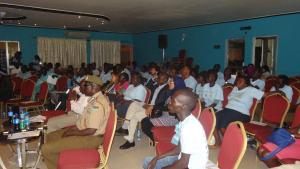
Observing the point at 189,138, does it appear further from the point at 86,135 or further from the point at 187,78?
the point at 187,78

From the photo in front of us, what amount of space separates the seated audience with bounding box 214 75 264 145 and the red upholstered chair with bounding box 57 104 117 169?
213 cm

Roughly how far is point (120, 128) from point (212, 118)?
290cm

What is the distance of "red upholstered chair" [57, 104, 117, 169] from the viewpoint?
2428 millimetres

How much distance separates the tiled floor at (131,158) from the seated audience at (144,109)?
181mm

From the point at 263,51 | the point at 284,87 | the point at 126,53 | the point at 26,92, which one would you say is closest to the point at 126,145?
the point at 284,87

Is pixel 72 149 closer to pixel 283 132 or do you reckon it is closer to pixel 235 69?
pixel 283 132

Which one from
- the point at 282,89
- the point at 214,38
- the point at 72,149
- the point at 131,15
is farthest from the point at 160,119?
the point at 214,38

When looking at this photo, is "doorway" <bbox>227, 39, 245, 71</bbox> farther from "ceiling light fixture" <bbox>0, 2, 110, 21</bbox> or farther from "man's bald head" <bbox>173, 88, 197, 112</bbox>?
"man's bald head" <bbox>173, 88, 197, 112</bbox>

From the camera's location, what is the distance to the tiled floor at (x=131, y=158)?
3.65m

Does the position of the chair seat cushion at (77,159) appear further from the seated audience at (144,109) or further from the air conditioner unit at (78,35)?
the air conditioner unit at (78,35)

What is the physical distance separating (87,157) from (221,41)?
8320 millimetres

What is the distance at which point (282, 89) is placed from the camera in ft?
15.4

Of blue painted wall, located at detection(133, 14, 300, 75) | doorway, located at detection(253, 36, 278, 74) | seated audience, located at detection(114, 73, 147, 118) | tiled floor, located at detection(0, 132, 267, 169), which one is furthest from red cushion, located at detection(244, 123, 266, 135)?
doorway, located at detection(253, 36, 278, 74)

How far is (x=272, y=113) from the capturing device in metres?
3.89
